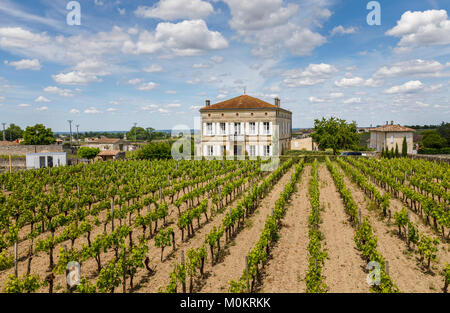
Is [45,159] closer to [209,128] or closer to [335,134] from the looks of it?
[209,128]

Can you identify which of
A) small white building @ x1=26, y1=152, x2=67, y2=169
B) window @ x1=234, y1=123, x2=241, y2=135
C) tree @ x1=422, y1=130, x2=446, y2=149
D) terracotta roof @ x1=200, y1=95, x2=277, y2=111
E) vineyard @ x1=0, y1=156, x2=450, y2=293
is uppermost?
terracotta roof @ x1=200, y1=95, x2=277, y2=111

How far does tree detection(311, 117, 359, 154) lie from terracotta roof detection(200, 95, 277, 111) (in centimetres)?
907

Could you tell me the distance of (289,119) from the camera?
4550 centimetres

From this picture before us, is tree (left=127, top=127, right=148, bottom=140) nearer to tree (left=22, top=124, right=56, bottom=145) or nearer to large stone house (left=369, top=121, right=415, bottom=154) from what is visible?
tree (left=22, top=124, right=56, bottom=145)

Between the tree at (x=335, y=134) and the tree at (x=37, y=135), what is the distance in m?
51.5

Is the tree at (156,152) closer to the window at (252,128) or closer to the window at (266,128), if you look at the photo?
the window at (252,128)

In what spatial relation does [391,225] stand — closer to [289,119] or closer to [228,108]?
[228,108]

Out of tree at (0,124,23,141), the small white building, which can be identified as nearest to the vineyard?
the small white building

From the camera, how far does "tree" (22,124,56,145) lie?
57.5 meters

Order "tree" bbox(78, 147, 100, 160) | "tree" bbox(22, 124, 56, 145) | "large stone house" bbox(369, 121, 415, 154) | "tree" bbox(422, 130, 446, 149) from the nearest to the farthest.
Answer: "large stone house" bbox(369, 121, 415, 154), "tree" bbox(422, 130, 446, 149), "tree" bbox(78, 147, 100, 160), "tree" bbox(22, 124, 56, 145)

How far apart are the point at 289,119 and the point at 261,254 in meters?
39.6

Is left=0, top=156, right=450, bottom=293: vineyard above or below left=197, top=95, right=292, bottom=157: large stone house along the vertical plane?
below

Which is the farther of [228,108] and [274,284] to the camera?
[228,108]
